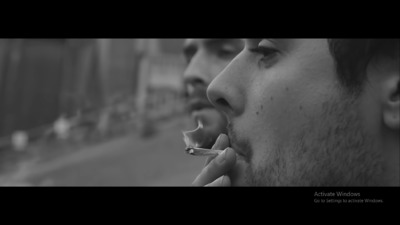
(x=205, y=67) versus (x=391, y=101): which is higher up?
(x=205, y=67)

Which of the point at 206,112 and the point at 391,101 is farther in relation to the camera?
the point at 206,112

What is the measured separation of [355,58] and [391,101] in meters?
0.08

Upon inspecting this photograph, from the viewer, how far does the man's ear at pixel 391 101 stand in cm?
57

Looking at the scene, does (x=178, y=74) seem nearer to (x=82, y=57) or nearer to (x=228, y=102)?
(x=82, y=57)

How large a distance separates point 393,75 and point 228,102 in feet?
0.78

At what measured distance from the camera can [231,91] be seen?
0.65 m

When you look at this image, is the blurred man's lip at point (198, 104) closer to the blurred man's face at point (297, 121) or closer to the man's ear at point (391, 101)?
the blurred man's face at point (297, 121)

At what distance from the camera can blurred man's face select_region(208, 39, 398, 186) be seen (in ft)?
1.99

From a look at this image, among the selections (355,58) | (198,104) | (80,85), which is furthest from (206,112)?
(80,85)

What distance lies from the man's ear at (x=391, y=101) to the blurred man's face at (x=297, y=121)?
0.02 metres

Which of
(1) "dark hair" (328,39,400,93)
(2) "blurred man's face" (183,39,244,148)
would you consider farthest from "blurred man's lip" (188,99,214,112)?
(1) "dark hair" (328,39,400,93)

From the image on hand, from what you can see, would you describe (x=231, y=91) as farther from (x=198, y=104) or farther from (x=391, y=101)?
(x=198, y=104)
